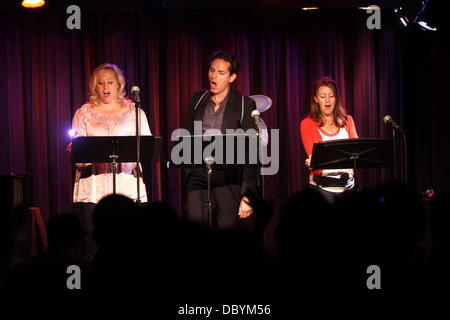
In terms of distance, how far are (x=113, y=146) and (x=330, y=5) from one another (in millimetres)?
3945

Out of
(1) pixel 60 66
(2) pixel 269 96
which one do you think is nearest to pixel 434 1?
(2) pixel 269 96

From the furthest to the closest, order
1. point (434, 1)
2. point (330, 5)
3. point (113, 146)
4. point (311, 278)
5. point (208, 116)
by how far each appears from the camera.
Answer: point (330, 5) → point (434, 1) → point (208, 116) → point (113, 146) → point (311, 278)

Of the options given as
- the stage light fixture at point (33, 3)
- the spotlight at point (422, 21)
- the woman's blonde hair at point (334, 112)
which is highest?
the stage light fixture at point (33, 3)

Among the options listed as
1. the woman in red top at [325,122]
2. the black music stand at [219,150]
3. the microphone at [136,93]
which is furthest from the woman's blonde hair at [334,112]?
the microphone at [136,93]

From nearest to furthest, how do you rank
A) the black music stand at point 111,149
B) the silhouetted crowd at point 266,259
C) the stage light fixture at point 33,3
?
the silhouetted crowd at point 266,259 < the black music stand at point 111,149 < the stage light fixture at point 33,3

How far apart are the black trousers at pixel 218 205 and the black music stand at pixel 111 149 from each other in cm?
56

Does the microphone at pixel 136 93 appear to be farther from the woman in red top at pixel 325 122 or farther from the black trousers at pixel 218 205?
the woman in red top at pixel 325 122

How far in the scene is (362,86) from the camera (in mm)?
7293

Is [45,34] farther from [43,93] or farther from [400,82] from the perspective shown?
[400,82]

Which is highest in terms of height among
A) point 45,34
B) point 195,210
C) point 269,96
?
point 45,34

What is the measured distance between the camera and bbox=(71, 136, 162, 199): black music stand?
4.50m

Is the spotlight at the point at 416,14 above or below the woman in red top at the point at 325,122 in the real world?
above

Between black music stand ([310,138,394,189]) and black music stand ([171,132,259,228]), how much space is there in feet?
2.23

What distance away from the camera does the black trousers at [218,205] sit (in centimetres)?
473
